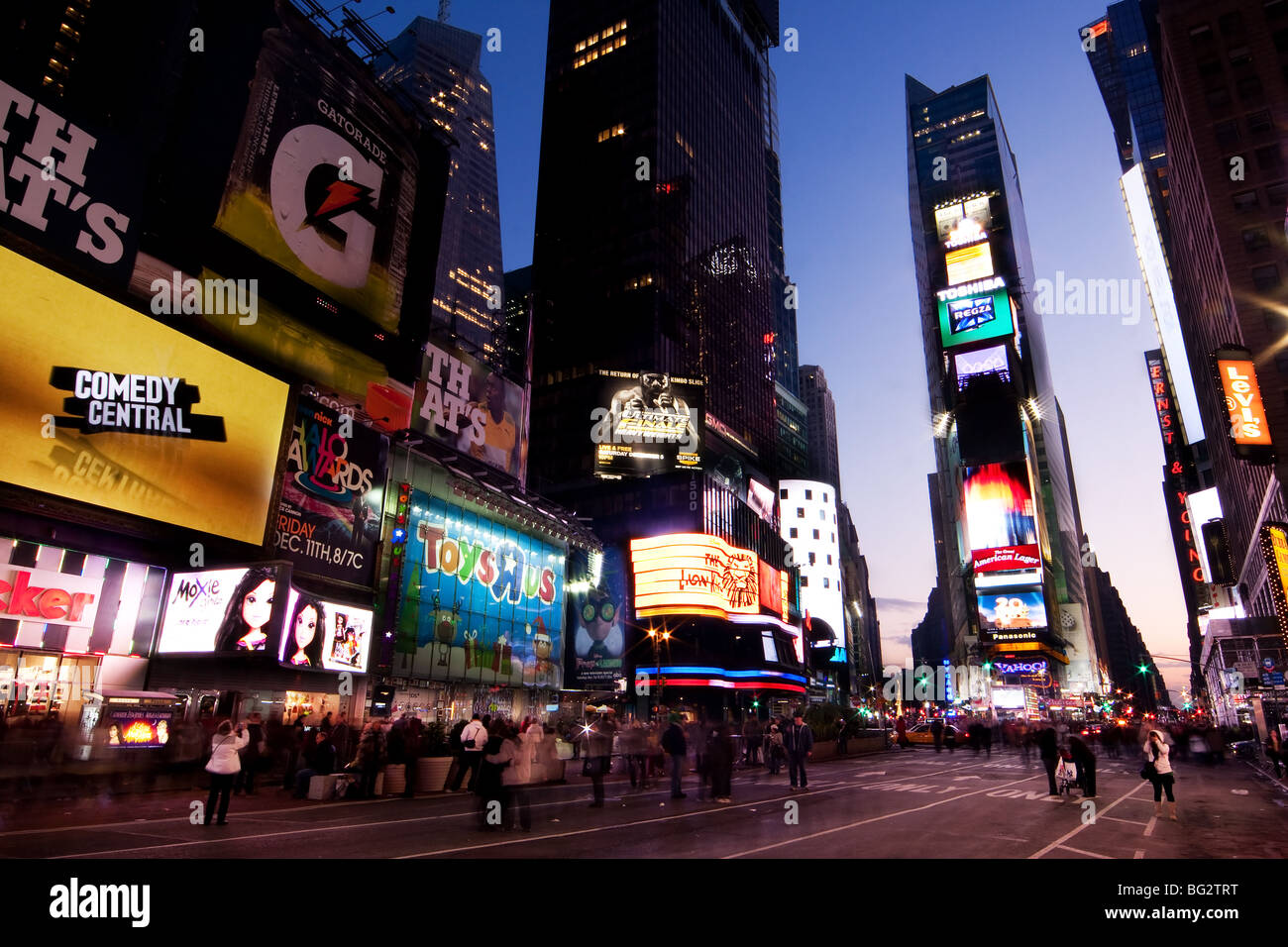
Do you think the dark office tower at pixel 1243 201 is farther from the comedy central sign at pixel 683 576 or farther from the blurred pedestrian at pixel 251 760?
the blurred pedestrian at pixel 251 760

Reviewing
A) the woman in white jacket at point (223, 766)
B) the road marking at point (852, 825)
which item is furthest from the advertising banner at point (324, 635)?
the road marking at point (852, 825)

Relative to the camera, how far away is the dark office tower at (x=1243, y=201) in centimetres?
4697

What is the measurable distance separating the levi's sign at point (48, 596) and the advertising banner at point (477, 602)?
1253cm

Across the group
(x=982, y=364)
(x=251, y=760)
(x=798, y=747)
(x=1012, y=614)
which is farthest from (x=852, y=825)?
(x=982, y=364)

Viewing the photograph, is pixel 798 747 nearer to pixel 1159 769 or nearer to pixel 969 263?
pixel 1159 769

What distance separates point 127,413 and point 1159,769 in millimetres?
27170

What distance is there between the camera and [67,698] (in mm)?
20578

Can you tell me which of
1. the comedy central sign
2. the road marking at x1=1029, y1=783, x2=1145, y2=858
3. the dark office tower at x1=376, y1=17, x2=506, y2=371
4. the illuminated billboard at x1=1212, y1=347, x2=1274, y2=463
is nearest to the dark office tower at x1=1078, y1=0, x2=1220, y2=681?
the illuminated billboard at x1=1212, y1=347, x2=1274, y2=463

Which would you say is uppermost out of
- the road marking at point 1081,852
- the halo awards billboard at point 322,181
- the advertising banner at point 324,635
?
the halo awards billboard at point 322,181

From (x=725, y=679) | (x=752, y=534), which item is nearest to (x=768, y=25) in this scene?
(x=752, y=534)

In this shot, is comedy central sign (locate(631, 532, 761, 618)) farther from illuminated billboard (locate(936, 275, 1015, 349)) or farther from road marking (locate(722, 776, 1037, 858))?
illuminated billboard (locate(936, 275, 1015, 349))

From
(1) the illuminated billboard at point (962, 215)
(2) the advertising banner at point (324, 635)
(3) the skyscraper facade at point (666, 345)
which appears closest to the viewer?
(2) the advertising banner at point (324, 635)
